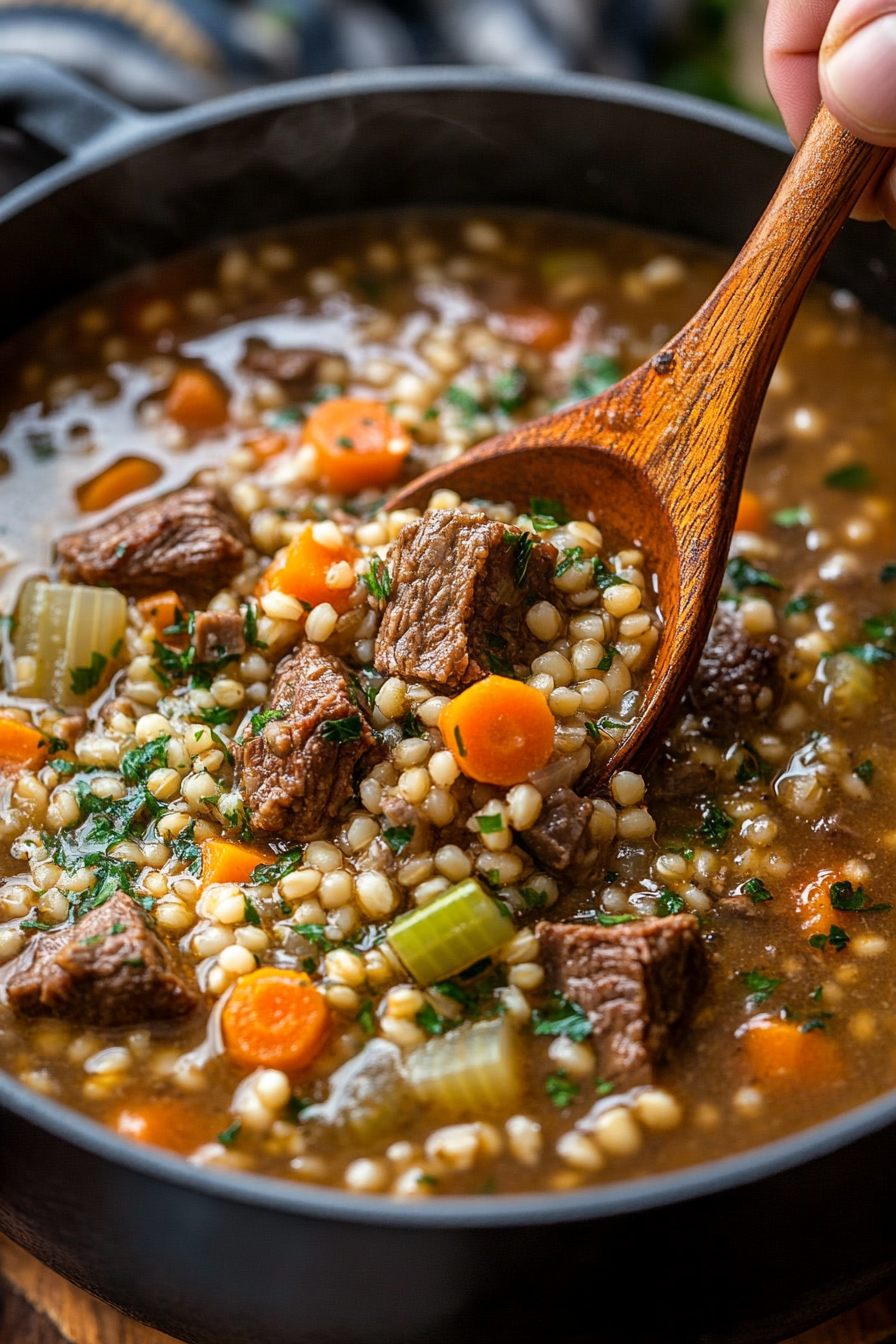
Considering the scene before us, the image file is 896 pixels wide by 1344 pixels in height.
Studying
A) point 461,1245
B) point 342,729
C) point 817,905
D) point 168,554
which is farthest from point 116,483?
point 461,1245

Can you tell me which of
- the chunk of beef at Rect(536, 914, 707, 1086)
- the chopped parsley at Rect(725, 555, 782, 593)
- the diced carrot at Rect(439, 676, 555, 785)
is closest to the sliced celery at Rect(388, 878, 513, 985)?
the chunk of beef at Rect(536, 914, 707, 1086)

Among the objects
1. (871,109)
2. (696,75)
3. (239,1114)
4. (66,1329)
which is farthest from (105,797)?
(696,75)

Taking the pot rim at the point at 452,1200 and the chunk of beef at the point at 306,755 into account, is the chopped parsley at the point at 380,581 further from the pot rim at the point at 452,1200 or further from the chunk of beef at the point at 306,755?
the pot rim at the point at 452,1200

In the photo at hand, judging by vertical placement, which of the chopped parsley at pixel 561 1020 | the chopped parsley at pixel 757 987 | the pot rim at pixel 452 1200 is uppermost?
the chopped parsley at pixel 757 987

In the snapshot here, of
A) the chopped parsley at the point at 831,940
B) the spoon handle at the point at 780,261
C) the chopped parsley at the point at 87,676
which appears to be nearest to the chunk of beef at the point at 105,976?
the chopped parsley at the point at 87,676

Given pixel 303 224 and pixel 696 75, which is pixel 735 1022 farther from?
pixel 696 75

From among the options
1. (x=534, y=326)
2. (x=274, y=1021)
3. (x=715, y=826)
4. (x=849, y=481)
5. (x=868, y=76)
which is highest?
(x=868, y=76)

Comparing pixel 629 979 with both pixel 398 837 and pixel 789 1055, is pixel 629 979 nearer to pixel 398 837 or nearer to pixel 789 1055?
pixel 789 1055
